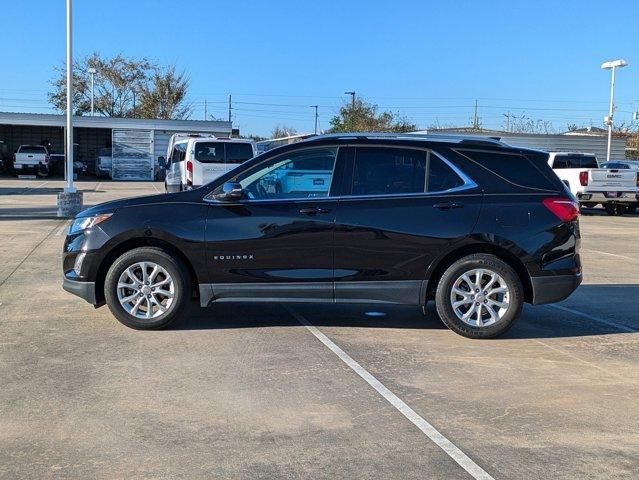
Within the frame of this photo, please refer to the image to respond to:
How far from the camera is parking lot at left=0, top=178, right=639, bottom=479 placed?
3861 mm

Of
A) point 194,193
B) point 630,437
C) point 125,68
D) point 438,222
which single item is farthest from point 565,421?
point 125,68

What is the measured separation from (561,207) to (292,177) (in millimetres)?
2572

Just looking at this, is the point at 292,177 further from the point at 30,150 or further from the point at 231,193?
the point at 30,150

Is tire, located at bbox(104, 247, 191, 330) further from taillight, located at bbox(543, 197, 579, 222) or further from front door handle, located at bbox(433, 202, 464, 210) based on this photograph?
taillight, located at bbox(543, 197, 579, 222)

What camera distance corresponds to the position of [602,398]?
500 centimetres

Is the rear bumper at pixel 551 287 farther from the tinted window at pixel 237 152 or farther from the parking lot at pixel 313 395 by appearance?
the tinted window at pixel 237 152

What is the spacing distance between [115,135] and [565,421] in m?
40.4

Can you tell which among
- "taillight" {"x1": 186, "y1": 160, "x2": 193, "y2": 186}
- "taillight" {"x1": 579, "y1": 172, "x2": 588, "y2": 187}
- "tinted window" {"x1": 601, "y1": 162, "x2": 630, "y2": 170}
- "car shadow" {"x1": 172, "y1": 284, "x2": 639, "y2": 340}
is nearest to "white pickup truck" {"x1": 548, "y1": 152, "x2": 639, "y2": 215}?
"taillight" {"x1": 579, "y1": 172, "x2": 588, "y2": 187}

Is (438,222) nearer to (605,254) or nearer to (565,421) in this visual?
(565,421)

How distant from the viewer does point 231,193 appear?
6367mm

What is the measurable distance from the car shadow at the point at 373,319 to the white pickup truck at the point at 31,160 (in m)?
36.1

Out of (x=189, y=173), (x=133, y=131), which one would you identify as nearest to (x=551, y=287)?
(x=189, y=173)

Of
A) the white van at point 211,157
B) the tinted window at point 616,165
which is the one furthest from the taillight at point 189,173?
the tinted window at point 616,165

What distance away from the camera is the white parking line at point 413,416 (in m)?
3.80
